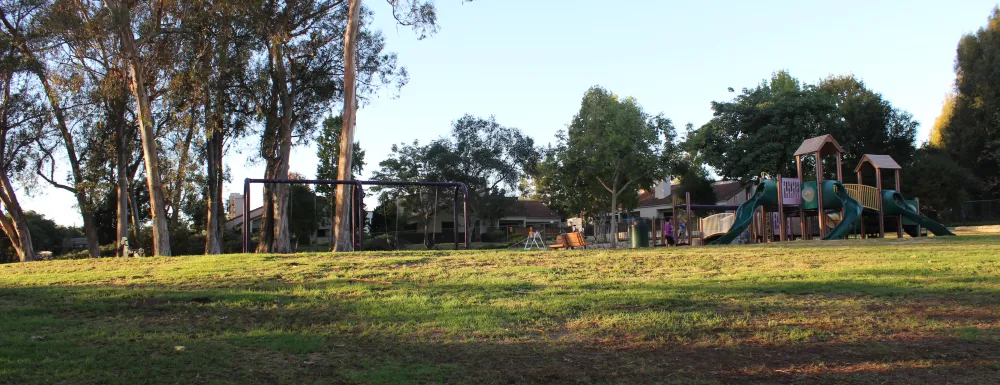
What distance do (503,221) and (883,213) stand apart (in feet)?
165

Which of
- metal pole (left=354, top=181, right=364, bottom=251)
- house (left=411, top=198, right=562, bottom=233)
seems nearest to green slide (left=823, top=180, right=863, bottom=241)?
metal pole (left=354, top=181, right=364, bottom=251)

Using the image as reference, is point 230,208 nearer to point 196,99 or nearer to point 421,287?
point 196,99

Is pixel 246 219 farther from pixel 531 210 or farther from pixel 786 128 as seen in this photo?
pixel 531 210

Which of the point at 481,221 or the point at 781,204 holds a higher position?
the point at 481,221

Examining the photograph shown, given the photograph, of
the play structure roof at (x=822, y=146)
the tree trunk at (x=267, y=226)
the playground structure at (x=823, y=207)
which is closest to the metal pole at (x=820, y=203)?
the playground structure at (x=823, y=207)

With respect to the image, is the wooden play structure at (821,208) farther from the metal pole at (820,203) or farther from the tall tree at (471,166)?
the tall tree at (471,166)

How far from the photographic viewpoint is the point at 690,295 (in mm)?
9914

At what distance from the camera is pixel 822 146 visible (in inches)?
996

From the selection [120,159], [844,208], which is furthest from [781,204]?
[120,159]

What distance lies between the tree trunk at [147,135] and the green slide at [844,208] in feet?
70.7

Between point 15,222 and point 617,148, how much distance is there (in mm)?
32134

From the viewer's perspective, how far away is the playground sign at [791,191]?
2484cm

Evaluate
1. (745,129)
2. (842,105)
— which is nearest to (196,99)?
(745,129)

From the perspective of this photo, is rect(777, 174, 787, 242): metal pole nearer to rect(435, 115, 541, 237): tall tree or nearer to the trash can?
the trash can
